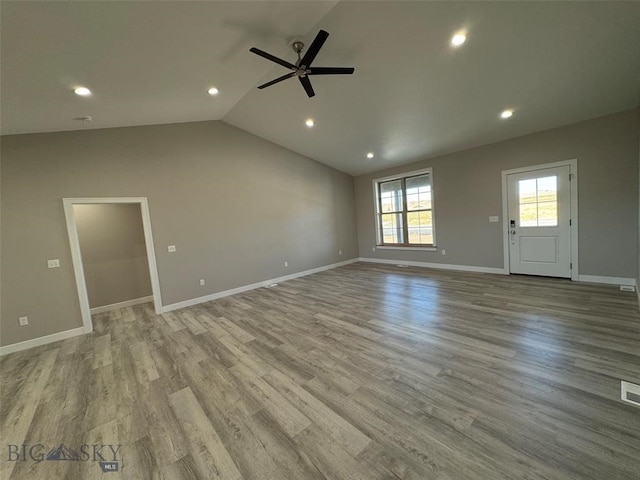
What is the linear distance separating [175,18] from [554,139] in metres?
5.79

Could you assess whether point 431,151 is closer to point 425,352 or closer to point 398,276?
point 398,276

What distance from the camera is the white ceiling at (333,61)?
6.88 feet

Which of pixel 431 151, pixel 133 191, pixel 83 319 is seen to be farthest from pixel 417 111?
pixel 83 319

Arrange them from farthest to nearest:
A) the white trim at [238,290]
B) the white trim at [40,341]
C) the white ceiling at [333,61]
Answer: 1. the white trim at [238,290]
2. the white trim at [40,341]
3. the white ceiling at [333,61]

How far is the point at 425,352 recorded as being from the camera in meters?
2.47

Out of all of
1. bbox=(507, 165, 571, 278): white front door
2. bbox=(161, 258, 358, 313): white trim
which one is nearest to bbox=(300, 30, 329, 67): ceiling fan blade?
bbox=(161, 258, 358, 313): white trim

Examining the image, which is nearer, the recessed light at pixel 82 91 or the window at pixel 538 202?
the recessed light at pixel 82 91

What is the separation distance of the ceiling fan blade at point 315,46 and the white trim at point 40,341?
4928 millimetres

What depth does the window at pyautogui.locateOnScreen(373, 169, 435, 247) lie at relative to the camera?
627 cm

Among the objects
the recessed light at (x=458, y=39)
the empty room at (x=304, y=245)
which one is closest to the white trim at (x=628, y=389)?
the empty room at (x=304, y=245)

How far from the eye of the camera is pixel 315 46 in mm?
2271

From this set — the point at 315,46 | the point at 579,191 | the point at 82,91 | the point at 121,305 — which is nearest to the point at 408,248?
the point at 579,191

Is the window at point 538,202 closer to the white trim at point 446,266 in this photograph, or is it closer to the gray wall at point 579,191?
the gray wall at point 579,191

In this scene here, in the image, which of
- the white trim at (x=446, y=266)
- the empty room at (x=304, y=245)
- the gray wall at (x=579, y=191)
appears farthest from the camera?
the white trim at (x=446, y=266)
